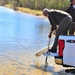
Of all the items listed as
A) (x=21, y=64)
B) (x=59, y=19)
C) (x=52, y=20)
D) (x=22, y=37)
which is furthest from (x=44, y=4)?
(x=52, y=20)

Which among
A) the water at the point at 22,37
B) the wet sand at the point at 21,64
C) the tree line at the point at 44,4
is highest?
the wet sand at the point at 21,64

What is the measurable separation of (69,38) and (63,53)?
419mm

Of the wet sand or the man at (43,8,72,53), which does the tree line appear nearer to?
the wet sand

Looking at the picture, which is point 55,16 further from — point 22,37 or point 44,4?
point 44,4

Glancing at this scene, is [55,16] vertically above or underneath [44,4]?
above

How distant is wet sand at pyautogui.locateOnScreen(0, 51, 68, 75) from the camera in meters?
9.68

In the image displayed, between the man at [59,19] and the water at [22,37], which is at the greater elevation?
the man at [59,19]

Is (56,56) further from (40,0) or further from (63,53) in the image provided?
(40,0)

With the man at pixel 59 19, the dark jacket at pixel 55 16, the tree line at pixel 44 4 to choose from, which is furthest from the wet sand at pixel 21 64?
the tree line at pixel 44 4

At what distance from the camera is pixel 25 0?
4838 inches

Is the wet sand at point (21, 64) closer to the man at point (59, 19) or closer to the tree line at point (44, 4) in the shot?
the man at point (59, 19)

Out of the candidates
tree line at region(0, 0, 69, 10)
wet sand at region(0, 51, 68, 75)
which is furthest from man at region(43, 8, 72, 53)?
tree line at region(0, 0, 69, 10)

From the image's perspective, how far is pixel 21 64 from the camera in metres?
10.8

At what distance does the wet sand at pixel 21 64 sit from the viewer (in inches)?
381
